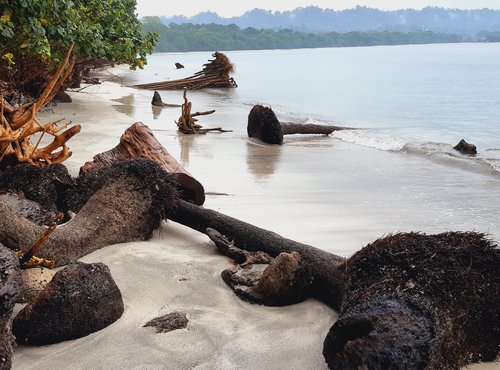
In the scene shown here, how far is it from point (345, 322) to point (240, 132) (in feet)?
44.1

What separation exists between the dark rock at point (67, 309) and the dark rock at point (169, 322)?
0.93 ft

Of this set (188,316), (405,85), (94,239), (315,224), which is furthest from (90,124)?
(405,85)

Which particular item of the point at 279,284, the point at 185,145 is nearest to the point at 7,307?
the point at 279,284

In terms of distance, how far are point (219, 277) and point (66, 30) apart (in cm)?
429

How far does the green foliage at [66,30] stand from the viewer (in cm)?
629

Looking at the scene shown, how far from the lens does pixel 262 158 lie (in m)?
11.8

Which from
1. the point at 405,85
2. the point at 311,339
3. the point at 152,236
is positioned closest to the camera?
the point at 311,339

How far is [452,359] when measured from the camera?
3.01m

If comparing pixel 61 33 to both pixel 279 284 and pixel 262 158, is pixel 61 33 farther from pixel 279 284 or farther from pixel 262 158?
pixel 262 158

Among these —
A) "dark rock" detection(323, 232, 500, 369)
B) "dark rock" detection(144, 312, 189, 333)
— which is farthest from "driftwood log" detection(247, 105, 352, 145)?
"dark rock" detection(323, 232, 500, 369)

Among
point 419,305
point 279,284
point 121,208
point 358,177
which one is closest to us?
point 419,305

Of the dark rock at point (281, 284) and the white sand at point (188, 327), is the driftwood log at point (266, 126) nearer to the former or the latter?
the white sand at point (188, 327)

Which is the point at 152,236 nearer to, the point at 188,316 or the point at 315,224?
the point at 188,316

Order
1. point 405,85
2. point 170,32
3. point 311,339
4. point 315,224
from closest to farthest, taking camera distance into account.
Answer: point 311,339, point 315,224, point 405,85, point 170,32
